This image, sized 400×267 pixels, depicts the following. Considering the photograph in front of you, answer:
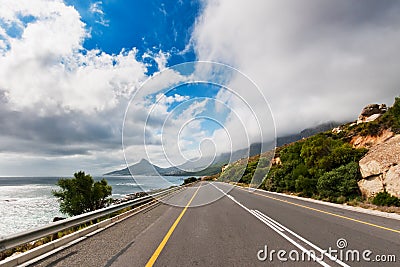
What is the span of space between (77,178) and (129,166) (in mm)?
20070

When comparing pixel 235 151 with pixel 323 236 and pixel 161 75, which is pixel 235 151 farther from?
pixel 323 236

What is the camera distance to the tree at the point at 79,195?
97.0ft

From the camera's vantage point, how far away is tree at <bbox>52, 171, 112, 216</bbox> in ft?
97.0

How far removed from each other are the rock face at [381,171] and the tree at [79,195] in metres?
26.7

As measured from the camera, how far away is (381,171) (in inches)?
696

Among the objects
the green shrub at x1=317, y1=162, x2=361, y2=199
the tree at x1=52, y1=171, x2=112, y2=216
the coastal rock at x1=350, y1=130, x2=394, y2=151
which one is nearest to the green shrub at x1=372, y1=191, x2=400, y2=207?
the green shrub at x1=317, y1=162, x2=361, y2=199

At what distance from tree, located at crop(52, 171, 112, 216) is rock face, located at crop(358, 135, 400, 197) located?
87.5 ft

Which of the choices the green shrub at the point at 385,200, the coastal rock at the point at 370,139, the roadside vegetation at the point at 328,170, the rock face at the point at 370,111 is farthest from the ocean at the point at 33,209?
the rock face at the point at 370,111

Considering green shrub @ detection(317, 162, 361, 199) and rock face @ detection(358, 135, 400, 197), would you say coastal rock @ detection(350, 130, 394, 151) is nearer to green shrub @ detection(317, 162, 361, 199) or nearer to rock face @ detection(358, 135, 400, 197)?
green shrub @ detection(317, 162, 361, 199)

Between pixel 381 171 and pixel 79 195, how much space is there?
29226 millimetres

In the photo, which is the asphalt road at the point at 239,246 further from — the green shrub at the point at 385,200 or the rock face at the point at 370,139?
the rock face at the point at 370,139

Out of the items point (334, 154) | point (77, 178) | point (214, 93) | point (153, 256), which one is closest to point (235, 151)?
point (214, 93)

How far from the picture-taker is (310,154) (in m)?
29.2

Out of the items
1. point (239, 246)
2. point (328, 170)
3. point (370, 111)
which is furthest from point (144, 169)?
point (370, 111)
